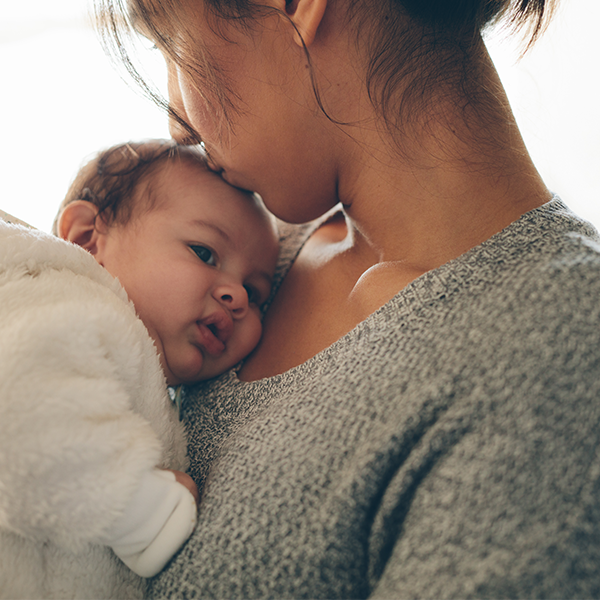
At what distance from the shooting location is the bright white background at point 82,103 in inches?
54.6

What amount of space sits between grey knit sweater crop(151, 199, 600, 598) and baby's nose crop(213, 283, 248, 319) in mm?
306

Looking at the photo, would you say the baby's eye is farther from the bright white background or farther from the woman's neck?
the bright white background

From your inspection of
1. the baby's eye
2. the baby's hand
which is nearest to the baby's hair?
the baby's eye

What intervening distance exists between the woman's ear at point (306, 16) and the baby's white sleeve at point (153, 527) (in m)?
0.66

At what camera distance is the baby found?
0.49 m

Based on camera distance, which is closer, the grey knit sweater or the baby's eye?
the grey knit sweater

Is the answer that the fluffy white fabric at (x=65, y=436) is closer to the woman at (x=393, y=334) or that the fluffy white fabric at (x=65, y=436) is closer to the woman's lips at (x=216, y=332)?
the woman at (x=393, y=334)

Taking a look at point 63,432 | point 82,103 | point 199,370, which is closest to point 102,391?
point 63,432

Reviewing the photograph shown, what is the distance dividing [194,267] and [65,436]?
1.38 feet

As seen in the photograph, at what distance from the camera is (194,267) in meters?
0.85

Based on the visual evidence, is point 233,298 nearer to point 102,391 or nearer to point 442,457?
point 102,391

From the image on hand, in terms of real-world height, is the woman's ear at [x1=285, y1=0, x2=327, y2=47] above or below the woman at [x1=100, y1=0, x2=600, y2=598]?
above

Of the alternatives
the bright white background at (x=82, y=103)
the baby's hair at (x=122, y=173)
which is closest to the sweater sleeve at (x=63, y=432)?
the baby's hair at (x=122, y=173)

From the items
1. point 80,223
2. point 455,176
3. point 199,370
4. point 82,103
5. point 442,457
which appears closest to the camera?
point 442,457
